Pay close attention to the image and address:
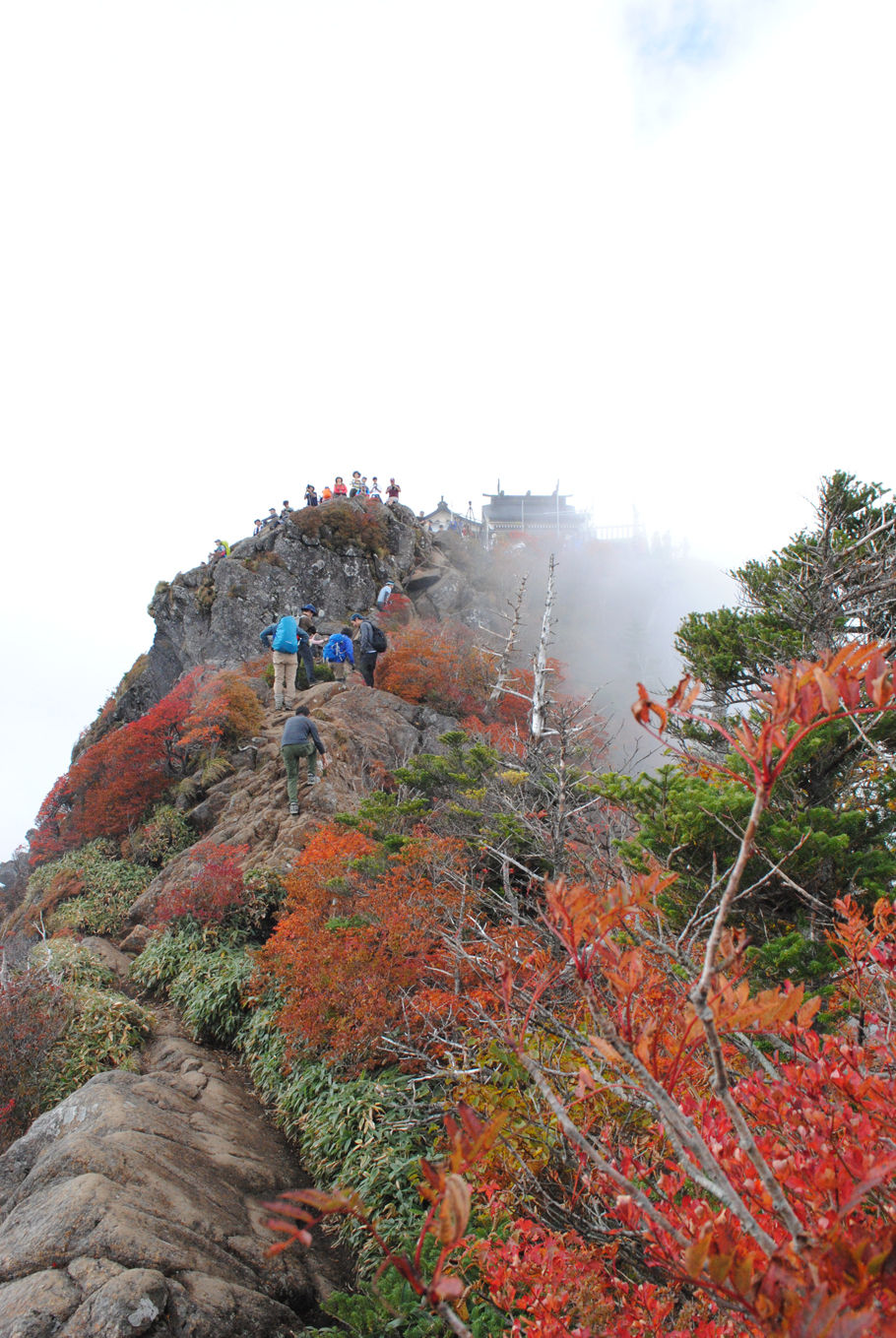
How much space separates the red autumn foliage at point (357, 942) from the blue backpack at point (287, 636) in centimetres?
759

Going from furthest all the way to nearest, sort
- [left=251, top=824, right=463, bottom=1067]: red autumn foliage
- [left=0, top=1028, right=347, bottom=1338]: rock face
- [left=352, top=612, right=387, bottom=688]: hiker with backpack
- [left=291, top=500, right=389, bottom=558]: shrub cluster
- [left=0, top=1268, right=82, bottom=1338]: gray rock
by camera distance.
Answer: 1. [left=291, top=500, right=389, bottom=558]: shrub cluster
2. [left=352, top=612, right=387, bottom=688]: hiker with backpack
3. [left=251, top=824, right=463, bottom=1067]: red autumn foliage
4. [left=0, top=1028, right=347, bottom=1338]: rock face
5. [left=0, top=1268, right=82, bottom=1338]: gray rock

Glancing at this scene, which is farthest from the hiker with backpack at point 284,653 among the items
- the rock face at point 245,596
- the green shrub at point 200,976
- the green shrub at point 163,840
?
the rock face at point 245,596

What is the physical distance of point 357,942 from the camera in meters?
6.31

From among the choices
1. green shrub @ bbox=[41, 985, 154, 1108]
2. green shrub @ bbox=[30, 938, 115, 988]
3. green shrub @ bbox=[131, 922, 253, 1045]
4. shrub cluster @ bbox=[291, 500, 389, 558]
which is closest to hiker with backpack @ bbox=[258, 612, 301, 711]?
green shrub @ bbox=[131, 922, 253, 1045]

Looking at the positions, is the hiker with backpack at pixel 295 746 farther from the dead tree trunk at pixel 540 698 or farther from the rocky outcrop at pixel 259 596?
the rocky outcrop at pixel 259 596

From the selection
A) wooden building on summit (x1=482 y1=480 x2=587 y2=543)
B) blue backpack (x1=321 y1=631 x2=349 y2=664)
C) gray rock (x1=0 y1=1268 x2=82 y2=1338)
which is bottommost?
gray rock (x1=0 y1=1268 x2=82 y2=1338)

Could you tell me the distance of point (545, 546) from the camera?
42.9m

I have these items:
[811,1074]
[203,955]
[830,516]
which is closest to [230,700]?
[203,955]

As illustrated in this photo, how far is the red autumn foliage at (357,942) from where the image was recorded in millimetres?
5914

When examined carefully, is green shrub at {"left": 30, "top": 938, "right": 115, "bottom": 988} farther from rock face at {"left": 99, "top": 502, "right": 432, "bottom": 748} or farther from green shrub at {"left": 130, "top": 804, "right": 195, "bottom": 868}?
rock face at {"left": 99, "top": 502, "right": 432, "bottom": 748}

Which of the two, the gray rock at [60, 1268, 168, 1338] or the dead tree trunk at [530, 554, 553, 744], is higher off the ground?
the dead tree trunk at [530, 554, 553, 744]

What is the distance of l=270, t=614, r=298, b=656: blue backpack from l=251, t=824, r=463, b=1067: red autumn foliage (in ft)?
24.9

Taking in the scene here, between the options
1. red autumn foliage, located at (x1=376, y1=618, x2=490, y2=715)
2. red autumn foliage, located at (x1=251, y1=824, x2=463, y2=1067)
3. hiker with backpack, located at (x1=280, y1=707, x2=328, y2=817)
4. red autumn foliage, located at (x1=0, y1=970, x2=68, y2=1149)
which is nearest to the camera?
red autumn foliage, located at (x1=251, y1=824, x2=463, y2=1067)

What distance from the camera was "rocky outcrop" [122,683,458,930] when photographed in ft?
36.1
